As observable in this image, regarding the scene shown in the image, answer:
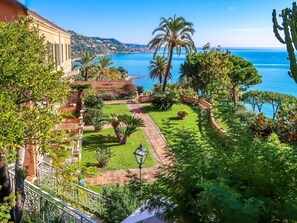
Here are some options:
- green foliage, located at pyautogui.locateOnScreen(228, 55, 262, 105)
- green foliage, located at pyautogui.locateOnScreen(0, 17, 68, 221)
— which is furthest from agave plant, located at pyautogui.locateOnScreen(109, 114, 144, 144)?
green foliage, located at pyautogui.locateOnScreen(228, 55, 262, 105)

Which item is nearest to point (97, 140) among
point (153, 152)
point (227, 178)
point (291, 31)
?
point (153, 152)

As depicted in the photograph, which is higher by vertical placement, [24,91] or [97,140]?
[24,91]

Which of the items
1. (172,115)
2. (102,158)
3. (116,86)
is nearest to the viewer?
(102,158)

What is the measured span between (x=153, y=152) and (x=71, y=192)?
22.4 feet

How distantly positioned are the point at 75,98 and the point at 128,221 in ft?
70.6

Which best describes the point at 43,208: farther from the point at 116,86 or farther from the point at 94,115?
the point at 116,86

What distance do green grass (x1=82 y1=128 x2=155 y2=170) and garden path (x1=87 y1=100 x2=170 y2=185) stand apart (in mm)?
431

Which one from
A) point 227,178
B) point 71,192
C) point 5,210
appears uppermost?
point 227,178

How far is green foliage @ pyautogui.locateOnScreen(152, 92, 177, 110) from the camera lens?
27219 millimetres

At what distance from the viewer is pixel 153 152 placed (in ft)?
55.1

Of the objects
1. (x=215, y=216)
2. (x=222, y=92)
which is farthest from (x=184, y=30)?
(x=215, y=216)

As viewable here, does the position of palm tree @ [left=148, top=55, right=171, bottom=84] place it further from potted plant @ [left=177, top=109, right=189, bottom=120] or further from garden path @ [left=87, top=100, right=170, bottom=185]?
potted plant @ [left=177, top=109, right=189, bottom=120]

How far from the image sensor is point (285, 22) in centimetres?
820

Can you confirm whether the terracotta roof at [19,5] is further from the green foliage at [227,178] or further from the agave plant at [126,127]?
the green foliage at [227,178]
